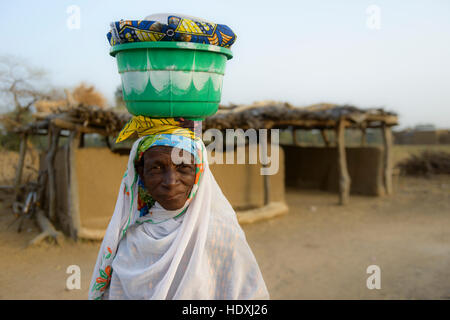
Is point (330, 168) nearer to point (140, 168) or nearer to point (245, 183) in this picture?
point (245, 183)

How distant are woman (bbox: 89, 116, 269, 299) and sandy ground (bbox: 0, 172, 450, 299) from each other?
3178mm

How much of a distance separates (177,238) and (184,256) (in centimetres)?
8

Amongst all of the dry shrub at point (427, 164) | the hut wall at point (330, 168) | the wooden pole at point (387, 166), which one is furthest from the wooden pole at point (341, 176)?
the dry shrub at point (427, 164)

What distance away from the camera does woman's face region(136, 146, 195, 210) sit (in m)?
1.57

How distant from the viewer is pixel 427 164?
49.0 feet

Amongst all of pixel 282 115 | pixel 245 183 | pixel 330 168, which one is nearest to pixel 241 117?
pixel 282 115

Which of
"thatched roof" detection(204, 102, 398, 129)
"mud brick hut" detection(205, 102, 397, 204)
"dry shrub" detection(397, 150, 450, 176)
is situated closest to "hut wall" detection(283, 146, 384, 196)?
"mud brick hut" detection(205, 102, 397, 204)

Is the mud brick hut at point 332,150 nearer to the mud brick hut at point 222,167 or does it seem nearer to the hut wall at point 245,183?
the mud brick hut at point 222,167

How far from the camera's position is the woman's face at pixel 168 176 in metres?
1.57

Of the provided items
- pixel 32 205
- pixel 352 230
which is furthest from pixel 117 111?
pixel 352 230

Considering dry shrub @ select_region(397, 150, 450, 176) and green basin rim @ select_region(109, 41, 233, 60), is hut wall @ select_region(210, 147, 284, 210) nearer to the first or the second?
green basin rim @ select_region(109, 41, 233, 60)

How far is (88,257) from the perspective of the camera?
5.83 m
